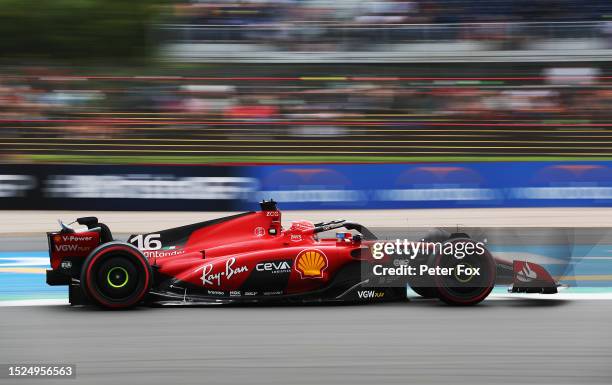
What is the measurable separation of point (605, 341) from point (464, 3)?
1731 centimetres

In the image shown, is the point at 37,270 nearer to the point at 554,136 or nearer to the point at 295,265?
the point at 295,265

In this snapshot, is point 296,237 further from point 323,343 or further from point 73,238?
point 73,238

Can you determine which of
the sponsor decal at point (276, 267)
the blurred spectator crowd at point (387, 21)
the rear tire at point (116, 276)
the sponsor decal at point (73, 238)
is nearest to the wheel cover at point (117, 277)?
the rear tire at point (116, 276)

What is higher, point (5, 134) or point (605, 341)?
point (5, 134)

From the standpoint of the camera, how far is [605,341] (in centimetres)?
591

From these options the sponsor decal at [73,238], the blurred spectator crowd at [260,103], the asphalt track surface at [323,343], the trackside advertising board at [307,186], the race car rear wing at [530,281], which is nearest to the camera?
the asphalt track surface at [323,343]

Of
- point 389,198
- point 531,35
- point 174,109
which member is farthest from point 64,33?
point 389,198

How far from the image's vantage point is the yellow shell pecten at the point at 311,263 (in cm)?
680

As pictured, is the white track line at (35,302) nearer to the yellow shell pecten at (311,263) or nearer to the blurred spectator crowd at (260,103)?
the yellow shell pecten at (311,263)

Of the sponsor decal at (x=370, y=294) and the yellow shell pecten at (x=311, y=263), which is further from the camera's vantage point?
the sponsor decal at (x=370, y=294)

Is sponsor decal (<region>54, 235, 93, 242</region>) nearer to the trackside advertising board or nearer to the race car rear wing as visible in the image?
the race car rear wing

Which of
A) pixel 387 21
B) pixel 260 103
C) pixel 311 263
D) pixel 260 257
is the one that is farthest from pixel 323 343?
pixel 387 21

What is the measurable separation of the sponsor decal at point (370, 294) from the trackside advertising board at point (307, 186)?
24.1 ft

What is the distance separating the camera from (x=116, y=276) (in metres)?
6.63
